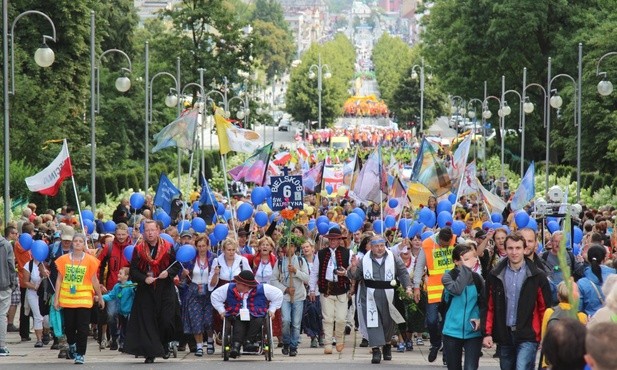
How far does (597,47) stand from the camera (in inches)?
2165

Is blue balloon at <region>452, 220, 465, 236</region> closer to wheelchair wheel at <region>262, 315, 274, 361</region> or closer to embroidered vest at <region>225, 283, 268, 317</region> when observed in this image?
wheelchair wheel at <region>262, 315, 274, 361</region>

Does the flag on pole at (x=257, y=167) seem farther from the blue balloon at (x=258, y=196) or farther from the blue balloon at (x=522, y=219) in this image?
the blue balloon at (x=522, y=219)

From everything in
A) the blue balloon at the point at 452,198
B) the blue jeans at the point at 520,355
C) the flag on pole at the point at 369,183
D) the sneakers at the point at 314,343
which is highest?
the flag on pole at the point at 369,183

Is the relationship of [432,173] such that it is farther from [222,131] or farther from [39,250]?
[39,250]

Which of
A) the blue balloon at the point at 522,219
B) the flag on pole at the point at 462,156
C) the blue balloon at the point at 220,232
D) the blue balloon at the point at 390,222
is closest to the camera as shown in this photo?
the blue balloon at the point at 220,232

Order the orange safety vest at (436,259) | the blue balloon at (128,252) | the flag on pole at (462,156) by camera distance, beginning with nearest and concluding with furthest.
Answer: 1. the orange safety vest at (436,259)
2. the blue balloon at (128,252)
3. the flag on pole at (462,156)

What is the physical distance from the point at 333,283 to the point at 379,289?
3.88 feet

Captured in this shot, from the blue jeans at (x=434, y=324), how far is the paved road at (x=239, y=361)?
0.25 m

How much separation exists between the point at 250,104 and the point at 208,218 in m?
55.5

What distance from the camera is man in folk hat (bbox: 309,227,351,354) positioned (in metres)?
19.1

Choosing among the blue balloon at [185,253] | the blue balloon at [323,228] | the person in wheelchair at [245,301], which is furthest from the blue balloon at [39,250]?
the blue balloon at [323,228]

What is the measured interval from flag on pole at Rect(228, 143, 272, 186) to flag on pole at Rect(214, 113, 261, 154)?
50.3 inches

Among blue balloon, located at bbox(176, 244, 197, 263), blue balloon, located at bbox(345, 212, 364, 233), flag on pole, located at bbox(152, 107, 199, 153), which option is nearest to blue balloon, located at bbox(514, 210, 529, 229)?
blue balloon, located at bbox(345, 212, 364, 233)

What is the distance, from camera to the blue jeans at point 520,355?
12898 millimetres
